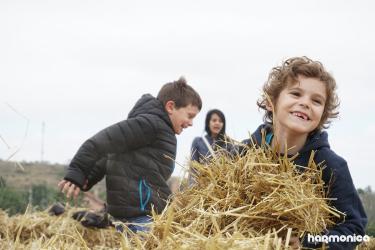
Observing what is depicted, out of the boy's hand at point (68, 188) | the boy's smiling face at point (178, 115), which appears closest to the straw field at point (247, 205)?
the boy's hand at point (68, 188)

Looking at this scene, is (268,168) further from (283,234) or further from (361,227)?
(361,227)

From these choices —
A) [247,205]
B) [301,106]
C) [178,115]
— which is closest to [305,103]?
[301,106]

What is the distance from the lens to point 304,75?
3193 mm

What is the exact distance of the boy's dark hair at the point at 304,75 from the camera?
3.19 m

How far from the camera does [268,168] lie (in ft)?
8.88

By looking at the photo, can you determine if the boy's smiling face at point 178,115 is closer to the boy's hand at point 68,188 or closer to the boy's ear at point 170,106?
the boy's ear at point 170,106

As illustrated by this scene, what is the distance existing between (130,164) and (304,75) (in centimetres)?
208

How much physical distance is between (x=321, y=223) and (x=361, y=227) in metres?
0.32

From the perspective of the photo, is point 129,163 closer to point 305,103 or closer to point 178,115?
point 178,115

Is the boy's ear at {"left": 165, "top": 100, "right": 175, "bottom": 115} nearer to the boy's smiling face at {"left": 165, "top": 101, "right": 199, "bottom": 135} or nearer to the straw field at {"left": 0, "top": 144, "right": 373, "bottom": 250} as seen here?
the boy's smiling face at {"left": 165, "top": 101, "right": 199, "bottom": 135}

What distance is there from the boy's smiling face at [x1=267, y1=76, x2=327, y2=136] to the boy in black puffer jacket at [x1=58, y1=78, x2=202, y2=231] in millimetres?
1850

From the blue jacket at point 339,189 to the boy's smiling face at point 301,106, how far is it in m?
0.10

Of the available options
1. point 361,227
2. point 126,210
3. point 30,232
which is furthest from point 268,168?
point 30,232

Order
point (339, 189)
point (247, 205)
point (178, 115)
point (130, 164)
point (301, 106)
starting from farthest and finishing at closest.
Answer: point (178, 115)
point (130, 164)
point (301, 106)
point (339, 189)
point (247, 205)
